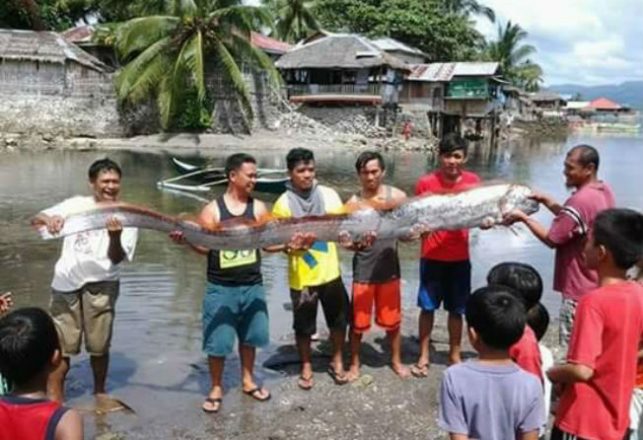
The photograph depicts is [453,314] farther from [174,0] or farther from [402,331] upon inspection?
[174,0]

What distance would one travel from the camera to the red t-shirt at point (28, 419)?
8.40 feet

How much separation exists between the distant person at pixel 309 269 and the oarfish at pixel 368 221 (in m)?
0.20

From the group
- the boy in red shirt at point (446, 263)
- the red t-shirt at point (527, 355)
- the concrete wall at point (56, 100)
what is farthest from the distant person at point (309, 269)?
the concrete wall at point (56, 100)

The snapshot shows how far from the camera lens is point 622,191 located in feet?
84.1

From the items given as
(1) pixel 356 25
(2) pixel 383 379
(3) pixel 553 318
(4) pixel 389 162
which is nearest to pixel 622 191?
(4) pixel 389 162

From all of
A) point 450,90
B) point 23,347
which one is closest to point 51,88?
point 450,90

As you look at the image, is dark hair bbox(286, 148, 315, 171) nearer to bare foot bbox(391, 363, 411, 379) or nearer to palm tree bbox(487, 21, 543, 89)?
bare foot bbox(391, 363, 411, 379)

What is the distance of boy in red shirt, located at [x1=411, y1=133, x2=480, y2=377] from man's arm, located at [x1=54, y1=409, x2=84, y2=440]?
3.99 meters

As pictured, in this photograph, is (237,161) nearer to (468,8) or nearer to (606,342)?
(606,342)

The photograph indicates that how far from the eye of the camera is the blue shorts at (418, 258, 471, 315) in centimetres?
628

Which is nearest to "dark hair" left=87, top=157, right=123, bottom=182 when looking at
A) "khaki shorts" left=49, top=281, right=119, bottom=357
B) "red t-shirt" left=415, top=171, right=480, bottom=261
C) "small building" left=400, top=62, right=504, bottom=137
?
"khaki shorts" left=49, top=281, right=119, bottom=357

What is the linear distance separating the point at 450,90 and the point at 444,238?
45.2 m

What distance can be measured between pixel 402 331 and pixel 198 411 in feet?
9.71

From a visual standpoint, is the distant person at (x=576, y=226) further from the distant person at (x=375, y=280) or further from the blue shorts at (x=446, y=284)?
the distant person at (x=375, y=280)
